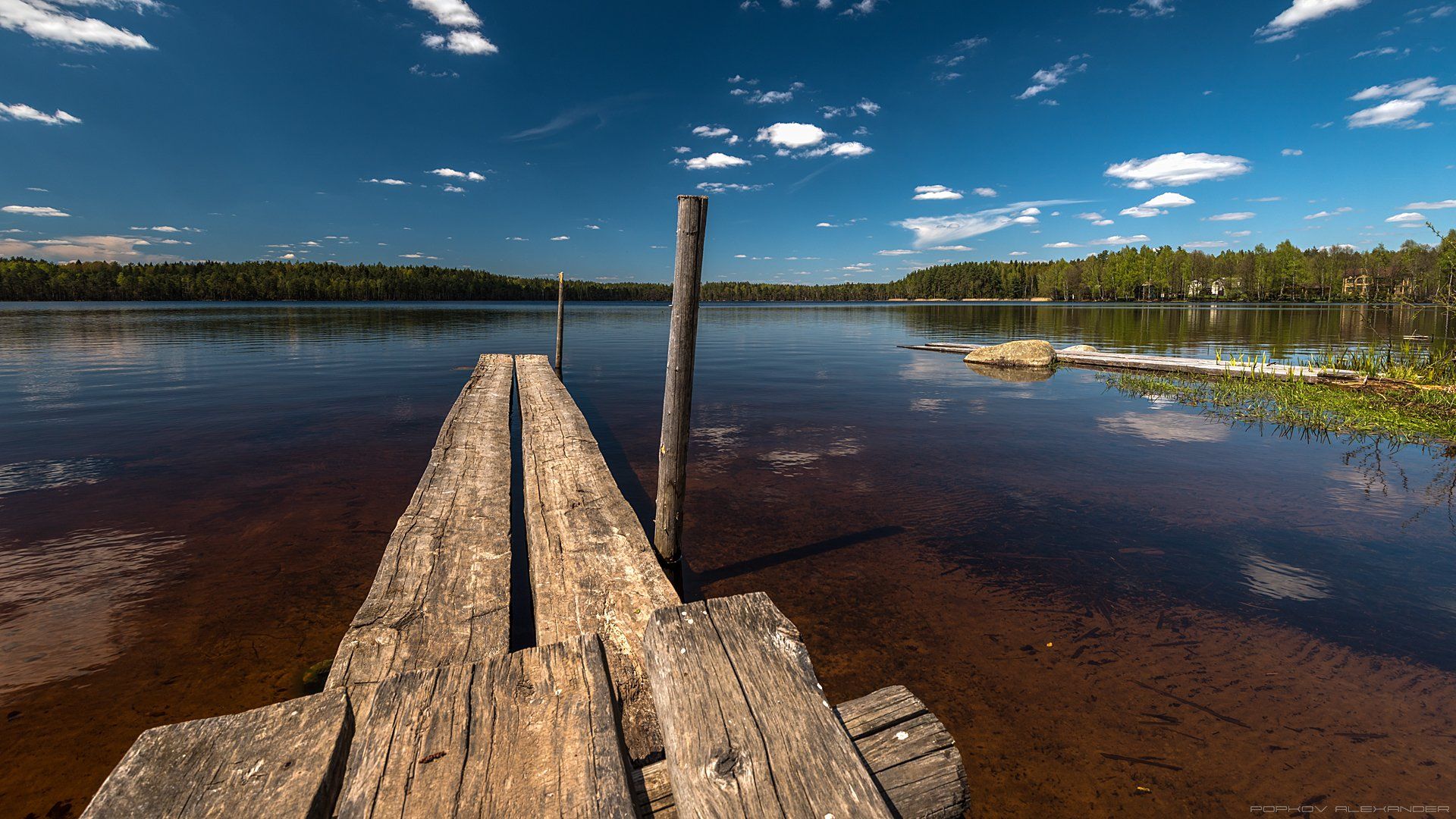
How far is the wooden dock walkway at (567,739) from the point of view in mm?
1898

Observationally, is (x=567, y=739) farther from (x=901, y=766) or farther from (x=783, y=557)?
(x=783, y=557)

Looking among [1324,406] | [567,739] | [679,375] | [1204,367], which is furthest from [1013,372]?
[567,739]

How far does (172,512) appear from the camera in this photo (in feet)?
23.8

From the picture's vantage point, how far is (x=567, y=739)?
7.34ft

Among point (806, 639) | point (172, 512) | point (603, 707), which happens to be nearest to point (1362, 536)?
point (806, 639)

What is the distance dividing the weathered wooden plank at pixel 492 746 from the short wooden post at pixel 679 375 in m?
3.23

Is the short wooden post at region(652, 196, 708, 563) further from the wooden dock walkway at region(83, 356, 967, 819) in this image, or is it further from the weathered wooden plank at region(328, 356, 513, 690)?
the wooden dock walkway at region(83, 356, 967, 819)

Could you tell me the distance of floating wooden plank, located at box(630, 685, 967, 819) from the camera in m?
2.24

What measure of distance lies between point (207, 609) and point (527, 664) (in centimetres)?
453

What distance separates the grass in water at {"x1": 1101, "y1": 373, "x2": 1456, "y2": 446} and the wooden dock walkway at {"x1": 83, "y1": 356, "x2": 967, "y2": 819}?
14.1 meters

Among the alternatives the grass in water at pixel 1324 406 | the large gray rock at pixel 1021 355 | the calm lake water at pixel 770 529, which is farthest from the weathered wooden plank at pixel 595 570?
the large gray rock at pixel 1021 355

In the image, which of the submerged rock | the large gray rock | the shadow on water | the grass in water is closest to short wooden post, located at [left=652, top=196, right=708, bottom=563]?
the shadow on water

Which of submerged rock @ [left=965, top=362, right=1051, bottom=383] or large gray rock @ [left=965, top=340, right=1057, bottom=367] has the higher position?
large gray rock @ [left=965, top=340, right=1057, bottom=367]

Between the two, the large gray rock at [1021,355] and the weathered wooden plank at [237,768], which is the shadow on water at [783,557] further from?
the large gray rock at [1021,355]
